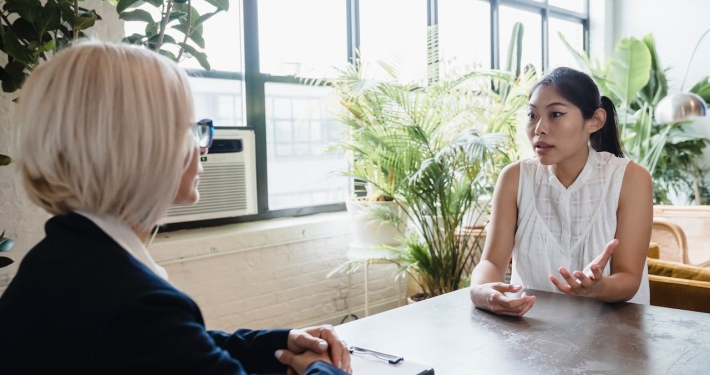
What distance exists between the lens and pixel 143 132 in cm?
78

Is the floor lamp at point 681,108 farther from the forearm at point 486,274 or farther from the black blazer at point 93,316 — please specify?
the black blazer at point 93,316

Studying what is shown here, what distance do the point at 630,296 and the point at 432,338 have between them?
2.38ft

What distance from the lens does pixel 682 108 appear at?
3984 millimetres

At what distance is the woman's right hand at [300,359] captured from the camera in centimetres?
105

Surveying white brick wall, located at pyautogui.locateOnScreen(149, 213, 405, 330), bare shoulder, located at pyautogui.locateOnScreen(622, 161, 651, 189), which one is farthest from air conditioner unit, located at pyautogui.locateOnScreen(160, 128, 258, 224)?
bare shoulder, located at pyautogui.locateOnScreen(622, 161, 651, 189)

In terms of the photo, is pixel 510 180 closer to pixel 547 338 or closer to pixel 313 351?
pixel 547 338

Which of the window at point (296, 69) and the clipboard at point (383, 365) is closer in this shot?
the clipboard at point (383, 365)

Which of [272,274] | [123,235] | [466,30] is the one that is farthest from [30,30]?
[466,30]

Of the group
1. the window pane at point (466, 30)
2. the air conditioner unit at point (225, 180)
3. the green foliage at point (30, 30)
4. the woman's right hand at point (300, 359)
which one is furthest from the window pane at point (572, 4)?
the woman's right hand at point (300, 359)

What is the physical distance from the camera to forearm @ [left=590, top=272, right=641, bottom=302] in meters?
1.60

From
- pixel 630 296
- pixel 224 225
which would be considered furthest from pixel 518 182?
pixel 224 225

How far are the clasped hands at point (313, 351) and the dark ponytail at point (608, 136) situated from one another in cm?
137

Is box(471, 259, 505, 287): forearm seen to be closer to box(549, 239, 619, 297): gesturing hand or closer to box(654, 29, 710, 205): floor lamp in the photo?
box(549, 239, 619, 297): gesturing hand

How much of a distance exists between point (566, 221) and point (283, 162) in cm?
226
